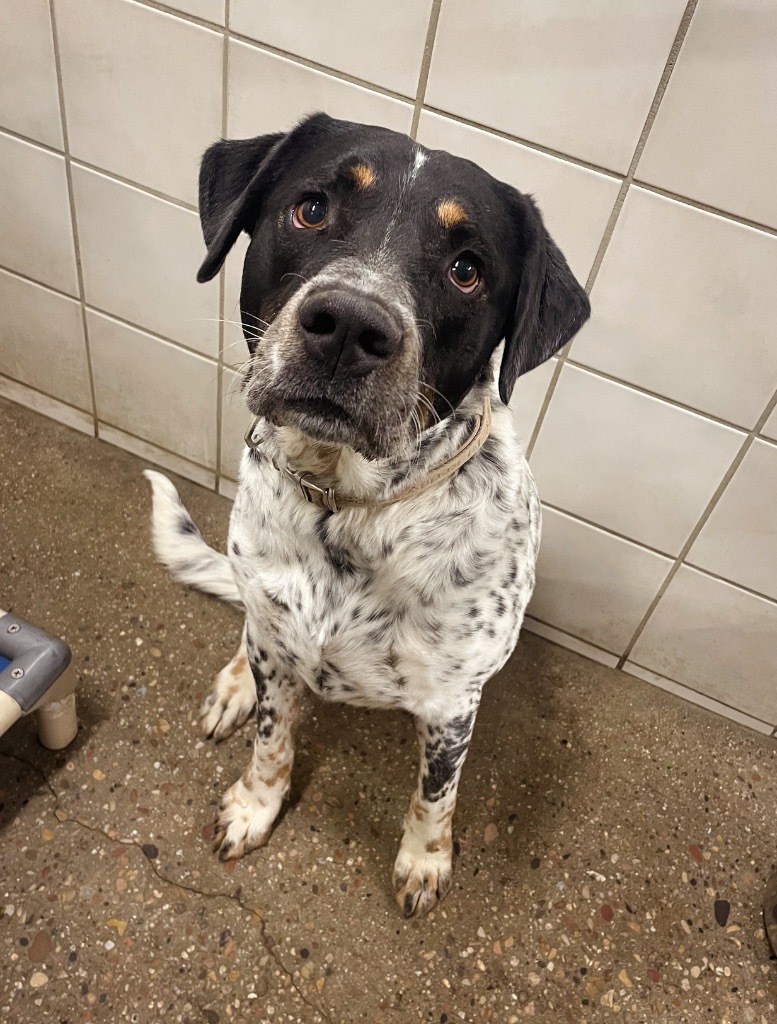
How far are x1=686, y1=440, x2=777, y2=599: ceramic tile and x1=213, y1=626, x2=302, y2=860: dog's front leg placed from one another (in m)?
0.86

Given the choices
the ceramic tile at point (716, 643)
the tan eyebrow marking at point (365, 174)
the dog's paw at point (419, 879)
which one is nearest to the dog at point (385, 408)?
the tan eyebrow marking at point (365, 174)

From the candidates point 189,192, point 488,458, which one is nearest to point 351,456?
point 488,458

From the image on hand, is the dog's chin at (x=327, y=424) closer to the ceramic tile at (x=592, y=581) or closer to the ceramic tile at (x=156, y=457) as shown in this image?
the ceramic tile at (x=592, y=581)

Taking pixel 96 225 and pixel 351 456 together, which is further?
pixel 96 225

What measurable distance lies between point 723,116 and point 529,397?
57 cm

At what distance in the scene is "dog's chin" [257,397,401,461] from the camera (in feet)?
2.87

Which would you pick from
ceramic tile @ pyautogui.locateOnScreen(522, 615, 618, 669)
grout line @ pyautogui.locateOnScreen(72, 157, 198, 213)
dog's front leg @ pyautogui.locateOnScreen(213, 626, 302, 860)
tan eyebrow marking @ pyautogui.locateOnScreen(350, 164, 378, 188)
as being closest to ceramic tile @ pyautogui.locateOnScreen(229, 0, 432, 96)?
grout line @ pyautogui.locateOnScreen(72, 157, 198, 213)

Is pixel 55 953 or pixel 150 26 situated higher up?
pixel 150 26

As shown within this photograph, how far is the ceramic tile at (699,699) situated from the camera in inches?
69.9

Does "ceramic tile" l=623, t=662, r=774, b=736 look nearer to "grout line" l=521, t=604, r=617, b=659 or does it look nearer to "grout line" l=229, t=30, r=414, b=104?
"grout line" l=521, t=604, r=617, b=659

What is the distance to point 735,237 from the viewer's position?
47.2 inches

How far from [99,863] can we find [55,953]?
15cm

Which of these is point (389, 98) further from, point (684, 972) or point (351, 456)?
point (684, 972)

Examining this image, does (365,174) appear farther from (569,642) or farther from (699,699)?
(699,699)
